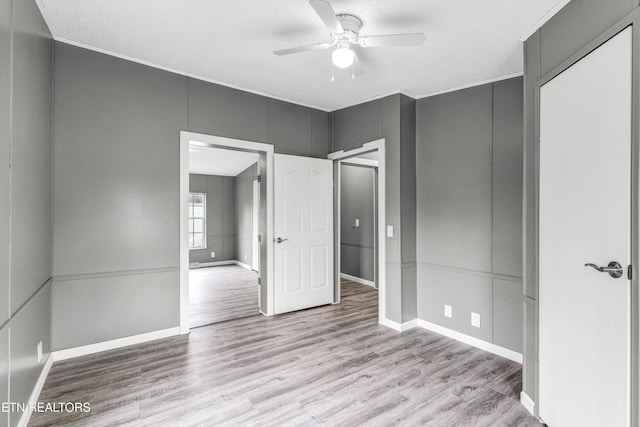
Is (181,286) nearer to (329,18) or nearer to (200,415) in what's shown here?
(200,415)

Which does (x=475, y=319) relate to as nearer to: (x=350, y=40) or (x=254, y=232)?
(x=350, y=40)

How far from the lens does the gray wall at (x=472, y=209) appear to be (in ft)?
9.93

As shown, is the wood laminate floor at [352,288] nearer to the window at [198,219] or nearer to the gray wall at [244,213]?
the gray wall at [244,213]

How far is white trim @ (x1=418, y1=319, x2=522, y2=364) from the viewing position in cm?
296

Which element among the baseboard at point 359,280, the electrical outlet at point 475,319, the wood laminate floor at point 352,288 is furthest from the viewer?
the baseboard at point 359,280

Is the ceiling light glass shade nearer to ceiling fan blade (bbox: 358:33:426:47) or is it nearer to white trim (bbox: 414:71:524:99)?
ceiling fan blade (bbox: 358:33:426:47)

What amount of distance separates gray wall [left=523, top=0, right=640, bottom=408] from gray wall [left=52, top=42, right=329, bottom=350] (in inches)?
115

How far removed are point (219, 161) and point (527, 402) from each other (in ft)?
21.3

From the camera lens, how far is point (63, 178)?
275 centimetres

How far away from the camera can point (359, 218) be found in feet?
20.0

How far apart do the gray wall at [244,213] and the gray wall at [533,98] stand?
593 cm

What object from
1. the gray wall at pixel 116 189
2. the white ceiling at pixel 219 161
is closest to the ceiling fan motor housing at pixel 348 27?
the gray wall at pixel 116 189

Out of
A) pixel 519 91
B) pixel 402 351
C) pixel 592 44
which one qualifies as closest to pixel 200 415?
pixel 402 351

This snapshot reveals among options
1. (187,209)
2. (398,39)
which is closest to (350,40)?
(398,39)
